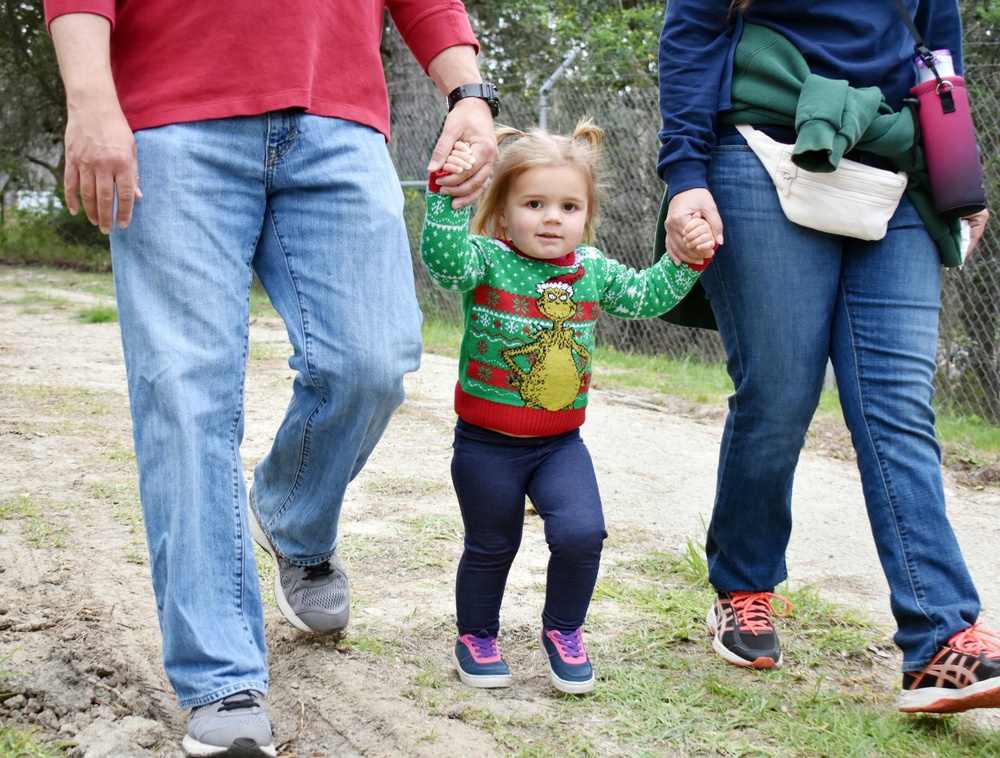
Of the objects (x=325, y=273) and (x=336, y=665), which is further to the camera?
(x=336, y=665)

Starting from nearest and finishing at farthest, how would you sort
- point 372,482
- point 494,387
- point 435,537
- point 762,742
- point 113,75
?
point 113,75 < point 762,742 < point 494,387 < point 435,537 < point 372,482

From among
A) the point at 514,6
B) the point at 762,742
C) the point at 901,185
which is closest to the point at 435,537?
the point at 762,742

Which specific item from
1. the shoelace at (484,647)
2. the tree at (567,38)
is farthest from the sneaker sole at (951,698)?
the tree at (567,38)

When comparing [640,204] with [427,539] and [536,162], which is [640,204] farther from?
[536,162]

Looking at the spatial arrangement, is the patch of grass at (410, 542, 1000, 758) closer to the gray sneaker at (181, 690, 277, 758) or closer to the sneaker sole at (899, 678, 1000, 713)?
the sneaker sole at (899, 678, 1000, 713)

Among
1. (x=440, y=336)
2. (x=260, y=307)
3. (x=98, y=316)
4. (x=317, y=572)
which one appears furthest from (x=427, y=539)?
(x=260, y=307)

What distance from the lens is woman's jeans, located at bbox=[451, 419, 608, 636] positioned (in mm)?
2262

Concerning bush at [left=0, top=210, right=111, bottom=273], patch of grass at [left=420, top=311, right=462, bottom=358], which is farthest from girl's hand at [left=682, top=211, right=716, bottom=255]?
bush at [left=0, top=210, right=111, bottom=273]

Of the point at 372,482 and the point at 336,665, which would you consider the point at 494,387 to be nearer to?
the point at 336,665

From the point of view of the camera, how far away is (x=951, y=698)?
209cm

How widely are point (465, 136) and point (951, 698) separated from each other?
1.48 metres

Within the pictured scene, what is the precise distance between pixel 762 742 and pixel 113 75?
1.82 metres

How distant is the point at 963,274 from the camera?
6387 millimetres

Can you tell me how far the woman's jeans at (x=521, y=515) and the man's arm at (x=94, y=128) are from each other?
888mm
